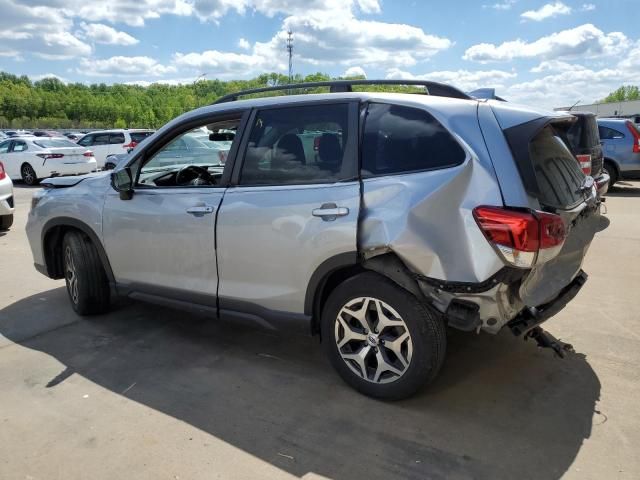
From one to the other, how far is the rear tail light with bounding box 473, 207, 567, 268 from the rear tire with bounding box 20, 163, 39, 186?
1682 centimetres

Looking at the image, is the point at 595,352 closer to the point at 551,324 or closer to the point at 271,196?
the point at 551,324

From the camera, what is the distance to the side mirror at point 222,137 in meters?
3.91

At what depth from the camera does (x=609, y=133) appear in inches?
484

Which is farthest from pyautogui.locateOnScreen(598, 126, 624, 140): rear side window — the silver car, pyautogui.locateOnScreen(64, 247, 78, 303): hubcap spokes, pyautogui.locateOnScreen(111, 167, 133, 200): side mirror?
pyautogui.locateOnScreen(64, 247, 78, 303): hubcap spokes

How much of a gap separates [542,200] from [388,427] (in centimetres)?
149

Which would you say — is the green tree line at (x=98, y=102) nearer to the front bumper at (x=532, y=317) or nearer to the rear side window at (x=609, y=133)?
the rear side window at (x=609, y=133)

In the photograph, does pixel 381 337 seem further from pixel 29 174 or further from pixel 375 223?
pixel 29 174

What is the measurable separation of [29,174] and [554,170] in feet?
56.0

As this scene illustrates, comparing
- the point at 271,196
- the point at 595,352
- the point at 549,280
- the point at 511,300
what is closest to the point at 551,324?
the point at 595,352

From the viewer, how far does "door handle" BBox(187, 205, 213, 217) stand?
3.69 meters

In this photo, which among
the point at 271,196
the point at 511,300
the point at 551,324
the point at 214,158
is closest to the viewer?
the point at 511,300

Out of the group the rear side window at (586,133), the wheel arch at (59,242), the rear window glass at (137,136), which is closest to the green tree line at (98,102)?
the rear window glass at (137,136)

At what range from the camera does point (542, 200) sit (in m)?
2.88

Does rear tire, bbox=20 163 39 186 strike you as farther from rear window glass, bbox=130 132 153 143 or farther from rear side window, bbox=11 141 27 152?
rear window glass, bbox=130 132 153 143
